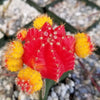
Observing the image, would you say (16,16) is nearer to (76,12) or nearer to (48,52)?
(76,12)

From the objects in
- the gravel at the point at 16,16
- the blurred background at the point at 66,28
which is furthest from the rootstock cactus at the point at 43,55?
the gravel at the point at 16,16

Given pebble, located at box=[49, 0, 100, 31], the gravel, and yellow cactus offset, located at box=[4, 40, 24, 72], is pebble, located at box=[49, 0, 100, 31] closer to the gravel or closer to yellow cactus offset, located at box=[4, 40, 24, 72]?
the gravel

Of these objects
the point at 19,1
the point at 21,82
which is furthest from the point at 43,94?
the point at 19,1

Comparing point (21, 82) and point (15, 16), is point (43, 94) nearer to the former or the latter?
point (21, 82)

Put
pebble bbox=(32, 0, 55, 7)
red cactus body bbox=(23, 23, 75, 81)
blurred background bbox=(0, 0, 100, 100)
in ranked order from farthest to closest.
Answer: pebble bbox=(32, 0, 55, 7)
blurred background bbox=(0, 0, 100, 100)
red cactus body bbox=(23, 23, 75, 81)

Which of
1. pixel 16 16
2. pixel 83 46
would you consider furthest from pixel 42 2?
pixel 83 46

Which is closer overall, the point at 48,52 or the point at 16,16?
the point at 48,52

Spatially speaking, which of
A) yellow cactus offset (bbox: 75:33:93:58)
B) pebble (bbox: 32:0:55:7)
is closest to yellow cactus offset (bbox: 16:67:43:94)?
yellow cactus offset (bbox: 75:33:93:58)
